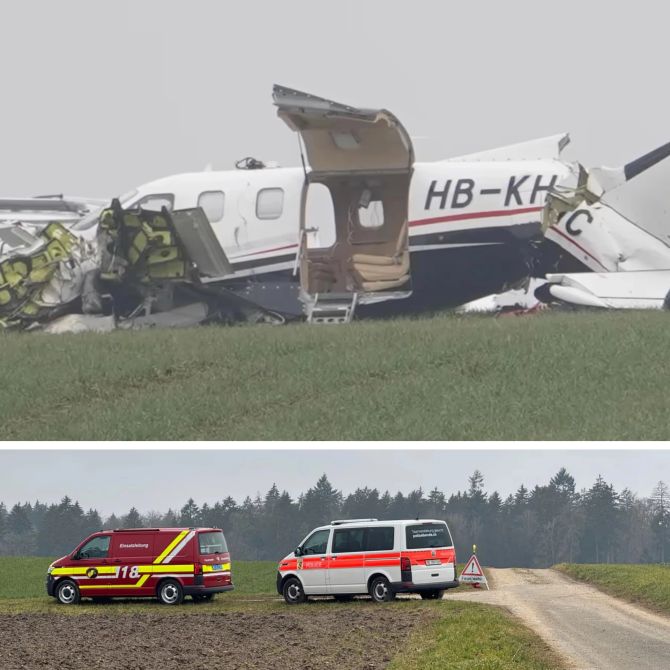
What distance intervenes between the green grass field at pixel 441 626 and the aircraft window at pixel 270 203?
849 cm

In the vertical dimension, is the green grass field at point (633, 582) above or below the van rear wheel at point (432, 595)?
below

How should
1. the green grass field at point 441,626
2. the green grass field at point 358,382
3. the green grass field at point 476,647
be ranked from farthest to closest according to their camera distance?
the green grass field at point 358,382 → the green grass field at point 441,626 → the green grass field at point 476,647

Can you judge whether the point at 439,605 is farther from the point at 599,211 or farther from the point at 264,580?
the point at 264,580

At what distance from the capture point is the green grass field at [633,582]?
2597 cm

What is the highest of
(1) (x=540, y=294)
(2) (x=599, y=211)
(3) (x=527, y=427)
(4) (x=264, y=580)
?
(2) (x=599, y=211)

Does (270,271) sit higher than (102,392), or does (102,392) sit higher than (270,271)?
(270,271)

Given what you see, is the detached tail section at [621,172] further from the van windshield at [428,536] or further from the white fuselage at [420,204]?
the van windshield at [428,536]

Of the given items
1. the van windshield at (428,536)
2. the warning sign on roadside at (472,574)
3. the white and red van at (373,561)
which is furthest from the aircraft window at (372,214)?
the van windshield at (428,536)

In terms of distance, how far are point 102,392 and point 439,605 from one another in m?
7.02

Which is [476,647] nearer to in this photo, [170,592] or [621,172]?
[170,592]

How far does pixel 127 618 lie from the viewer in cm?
1888

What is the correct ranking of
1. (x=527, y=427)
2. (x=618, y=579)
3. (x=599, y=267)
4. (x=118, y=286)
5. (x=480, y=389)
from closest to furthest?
(x=527, y=427) → (x=480, y=389) → (x=599, y=267) → (x=118, y=286) → (x=618, y=579)

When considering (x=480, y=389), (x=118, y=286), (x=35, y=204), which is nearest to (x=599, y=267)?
(x=480, y=389)

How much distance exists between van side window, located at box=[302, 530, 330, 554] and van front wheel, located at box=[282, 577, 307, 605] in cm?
61
